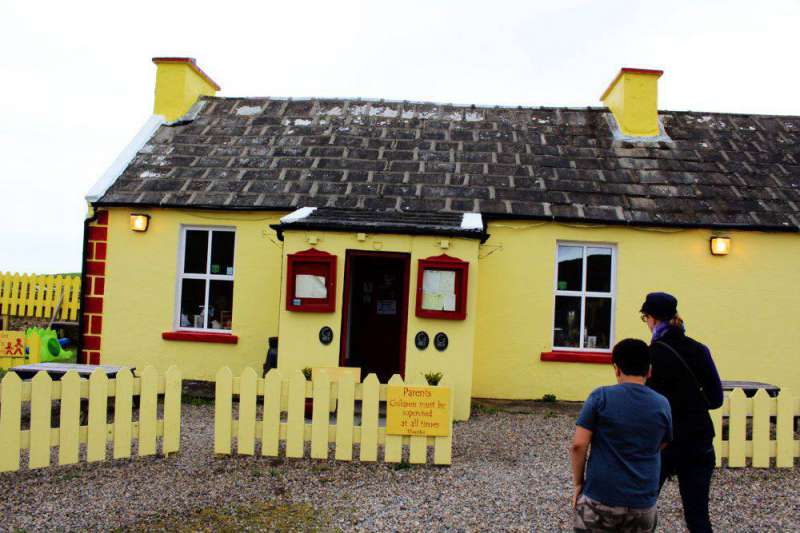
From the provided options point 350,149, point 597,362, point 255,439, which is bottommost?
point 255,439

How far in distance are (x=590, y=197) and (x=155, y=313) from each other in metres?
7.18

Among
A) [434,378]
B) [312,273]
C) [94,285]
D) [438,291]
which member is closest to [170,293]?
[94,285]

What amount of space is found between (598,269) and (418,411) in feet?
16.4

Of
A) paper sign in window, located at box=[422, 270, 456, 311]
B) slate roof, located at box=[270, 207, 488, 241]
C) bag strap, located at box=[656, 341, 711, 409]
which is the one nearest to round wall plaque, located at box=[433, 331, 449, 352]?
paper sign in window, located at box=[422, 270, 456, 311]

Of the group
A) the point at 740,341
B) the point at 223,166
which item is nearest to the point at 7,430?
the point at 223,166

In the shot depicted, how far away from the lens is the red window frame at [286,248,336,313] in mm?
8398

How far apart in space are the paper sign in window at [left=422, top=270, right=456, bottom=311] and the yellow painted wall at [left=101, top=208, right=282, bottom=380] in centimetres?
281

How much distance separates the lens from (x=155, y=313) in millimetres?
10125

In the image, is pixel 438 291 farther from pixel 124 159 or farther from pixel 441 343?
pixel 124 159

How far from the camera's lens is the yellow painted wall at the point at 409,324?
8328 millimetres

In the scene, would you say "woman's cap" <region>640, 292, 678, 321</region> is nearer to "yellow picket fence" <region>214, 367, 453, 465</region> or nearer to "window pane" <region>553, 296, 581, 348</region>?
"yellow picket fence" <region>214, 367, 453, 465</region>

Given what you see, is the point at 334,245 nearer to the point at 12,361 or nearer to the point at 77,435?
the point at 77,435

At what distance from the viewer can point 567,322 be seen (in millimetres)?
9930

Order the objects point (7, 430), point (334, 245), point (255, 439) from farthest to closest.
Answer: point (334, 245) < point (255, 439) < point (7, 430)
